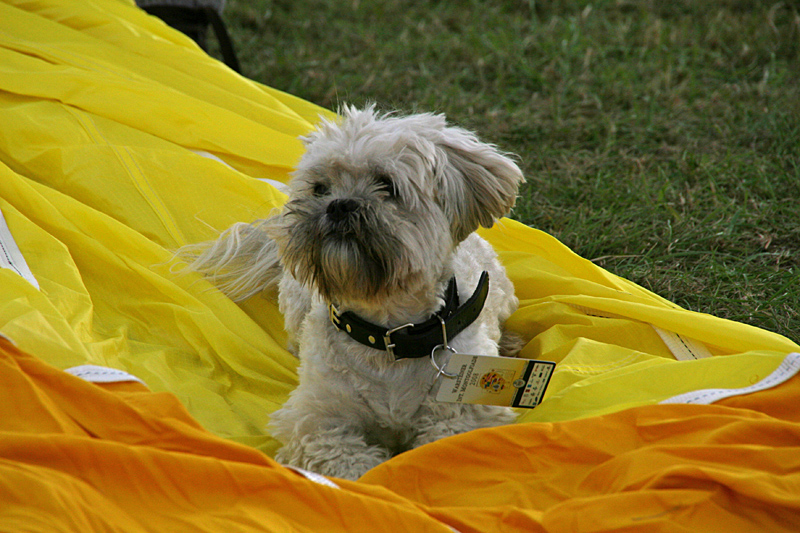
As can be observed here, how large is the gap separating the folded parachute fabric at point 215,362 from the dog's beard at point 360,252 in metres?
0.46

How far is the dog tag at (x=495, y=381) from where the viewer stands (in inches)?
79.7

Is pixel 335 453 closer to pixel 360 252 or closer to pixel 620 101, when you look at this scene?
pixel 360 252

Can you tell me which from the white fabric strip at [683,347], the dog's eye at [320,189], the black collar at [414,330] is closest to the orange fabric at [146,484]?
the black collar at [414,330]

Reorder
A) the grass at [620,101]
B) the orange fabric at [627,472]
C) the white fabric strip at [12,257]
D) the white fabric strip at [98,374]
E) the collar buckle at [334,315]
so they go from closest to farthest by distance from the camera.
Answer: the orange fabric at [627,472], the white fabric strip at [98,374], the collar buckle at [334,315], the white fabric strip at [12,257], the grass at [620,101]

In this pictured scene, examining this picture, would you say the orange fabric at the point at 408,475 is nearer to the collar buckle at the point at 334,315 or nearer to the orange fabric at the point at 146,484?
the orange fabric at the point at 146,484

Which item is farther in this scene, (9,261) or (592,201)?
(592,201)

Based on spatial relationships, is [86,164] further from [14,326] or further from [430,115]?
[430,115]

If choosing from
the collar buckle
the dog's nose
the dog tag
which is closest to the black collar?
the collar buckle

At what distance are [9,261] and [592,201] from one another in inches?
112

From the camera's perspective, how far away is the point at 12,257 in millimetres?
2438

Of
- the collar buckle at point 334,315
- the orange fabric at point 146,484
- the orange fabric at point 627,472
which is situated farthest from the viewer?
the collar buckle at point 334,315

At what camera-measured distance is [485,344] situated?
2.26m

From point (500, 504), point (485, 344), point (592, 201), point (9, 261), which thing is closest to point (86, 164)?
point (9, 261)

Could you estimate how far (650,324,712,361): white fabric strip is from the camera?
2.43m
